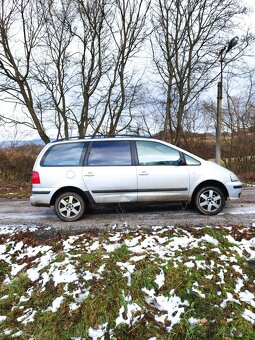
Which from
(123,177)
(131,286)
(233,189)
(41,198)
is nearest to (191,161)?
(233,189)

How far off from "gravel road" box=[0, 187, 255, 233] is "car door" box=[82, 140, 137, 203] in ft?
1.49

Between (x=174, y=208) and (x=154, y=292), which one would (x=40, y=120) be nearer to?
(x=174, y=208)

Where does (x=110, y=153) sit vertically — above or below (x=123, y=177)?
above

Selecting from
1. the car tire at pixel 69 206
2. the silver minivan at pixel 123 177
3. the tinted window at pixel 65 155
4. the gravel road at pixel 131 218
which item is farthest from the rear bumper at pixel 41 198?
the tinted window at pixel 65 155

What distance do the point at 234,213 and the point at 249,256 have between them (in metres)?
1.90

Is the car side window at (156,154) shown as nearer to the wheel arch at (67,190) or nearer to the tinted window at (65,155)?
the tinted window at (65,155)

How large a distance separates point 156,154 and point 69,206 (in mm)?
2152

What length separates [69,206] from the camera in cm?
568

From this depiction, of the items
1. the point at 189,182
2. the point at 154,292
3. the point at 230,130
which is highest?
the point at 230,130

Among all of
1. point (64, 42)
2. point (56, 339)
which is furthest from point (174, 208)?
point (64, 42)

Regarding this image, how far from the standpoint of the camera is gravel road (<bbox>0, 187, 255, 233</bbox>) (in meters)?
5.27

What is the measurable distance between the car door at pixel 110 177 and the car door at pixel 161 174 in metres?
0.19

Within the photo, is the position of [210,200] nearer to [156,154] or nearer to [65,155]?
[156,154]

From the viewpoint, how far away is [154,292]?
3529 mm
